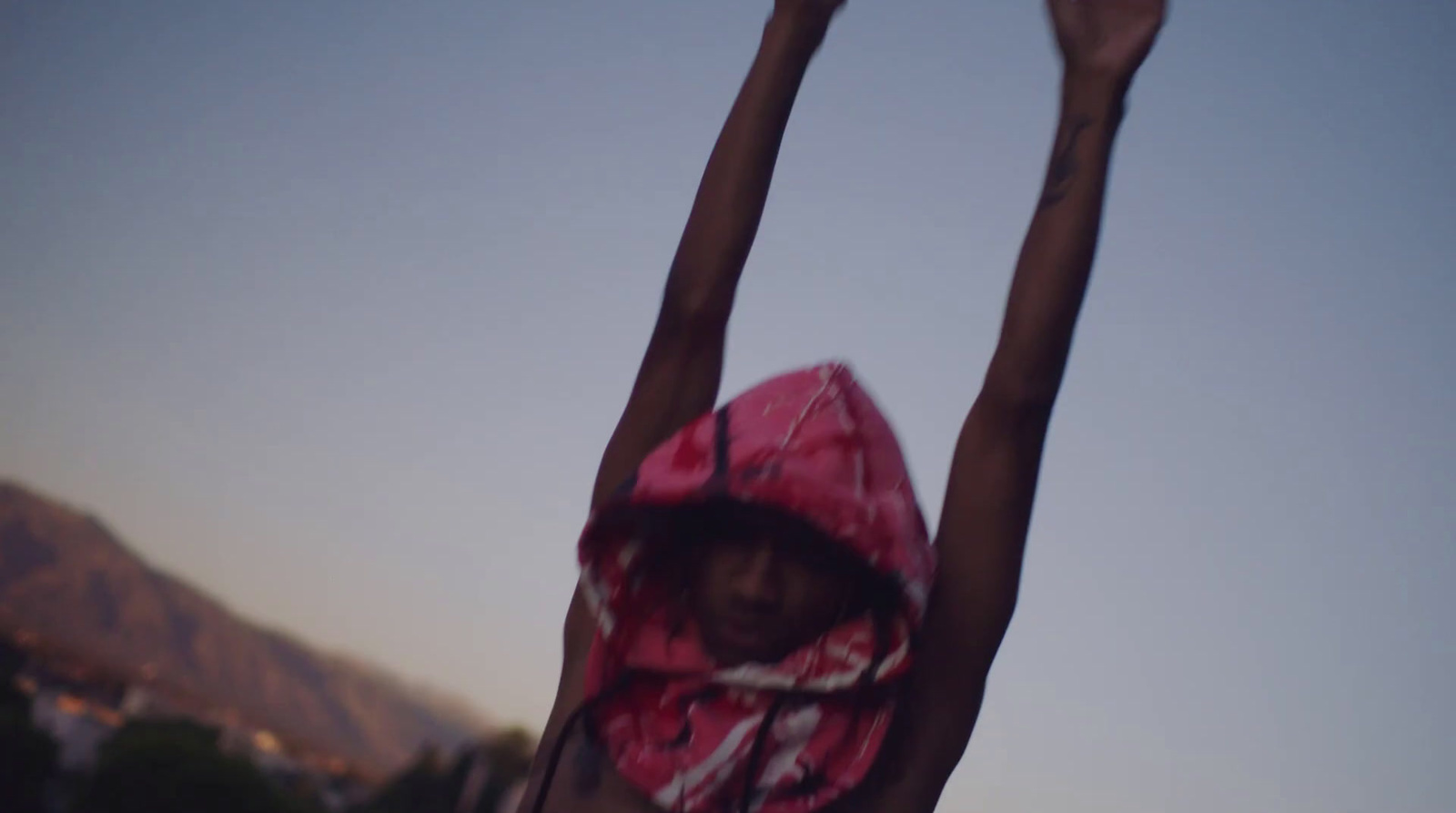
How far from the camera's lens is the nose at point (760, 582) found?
71.4 inches

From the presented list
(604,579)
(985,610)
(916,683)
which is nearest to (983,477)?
(985,610)

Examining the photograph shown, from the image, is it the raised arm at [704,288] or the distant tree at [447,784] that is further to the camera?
the distant tree at [447,784]

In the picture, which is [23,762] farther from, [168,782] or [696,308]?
[696,308]

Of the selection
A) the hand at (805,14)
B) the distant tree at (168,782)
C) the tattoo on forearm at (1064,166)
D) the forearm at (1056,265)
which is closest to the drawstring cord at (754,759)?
the forearm at (1056,265)

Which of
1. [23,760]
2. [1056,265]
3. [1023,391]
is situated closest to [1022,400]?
[1023,391]

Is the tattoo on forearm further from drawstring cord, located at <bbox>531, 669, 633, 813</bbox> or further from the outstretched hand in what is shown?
drawstring cord, located at <bbox>531, 669, 633, 813</bbox>

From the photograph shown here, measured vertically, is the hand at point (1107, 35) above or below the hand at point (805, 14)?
above

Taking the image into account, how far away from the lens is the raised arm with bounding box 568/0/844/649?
223 centimetres

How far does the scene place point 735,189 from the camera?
90.0 inches

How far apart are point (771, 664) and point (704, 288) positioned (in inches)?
28.6

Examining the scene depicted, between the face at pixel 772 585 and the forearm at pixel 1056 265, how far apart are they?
1.53ft

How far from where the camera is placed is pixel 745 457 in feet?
5.91

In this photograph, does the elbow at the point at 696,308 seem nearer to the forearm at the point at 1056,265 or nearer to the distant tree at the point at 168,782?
the forearm at the point at 1056,265

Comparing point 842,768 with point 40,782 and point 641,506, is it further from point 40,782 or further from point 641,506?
point 40,782
